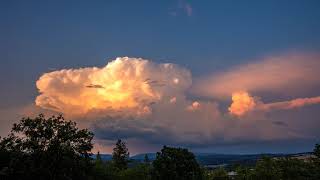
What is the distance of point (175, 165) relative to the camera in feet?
325

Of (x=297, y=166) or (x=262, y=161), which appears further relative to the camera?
(x=262, y=161)

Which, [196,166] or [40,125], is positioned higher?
[40,125]

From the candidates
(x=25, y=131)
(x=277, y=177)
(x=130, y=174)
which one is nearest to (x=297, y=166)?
(x=277, y=177)

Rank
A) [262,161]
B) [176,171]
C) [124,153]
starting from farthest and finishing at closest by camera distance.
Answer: [124,153], [262,161], [176,171]

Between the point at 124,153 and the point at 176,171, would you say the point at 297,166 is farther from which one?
the point at 124,153

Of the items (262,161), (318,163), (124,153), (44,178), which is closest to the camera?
(44,178)

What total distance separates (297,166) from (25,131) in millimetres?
70287

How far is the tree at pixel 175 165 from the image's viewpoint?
9894 centimetres

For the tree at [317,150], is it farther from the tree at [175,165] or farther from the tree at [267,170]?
the tree at [175,165]

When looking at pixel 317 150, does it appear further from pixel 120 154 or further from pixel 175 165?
pixel 120 154

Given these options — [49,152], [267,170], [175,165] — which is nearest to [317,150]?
[267,170]

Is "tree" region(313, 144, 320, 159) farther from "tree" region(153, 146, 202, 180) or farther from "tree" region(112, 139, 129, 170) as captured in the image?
"tree" region(112, 139, 129, 170)

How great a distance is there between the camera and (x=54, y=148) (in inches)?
2933

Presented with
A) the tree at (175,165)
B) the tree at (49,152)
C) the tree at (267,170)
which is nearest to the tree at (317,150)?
the tree at (267,170)
